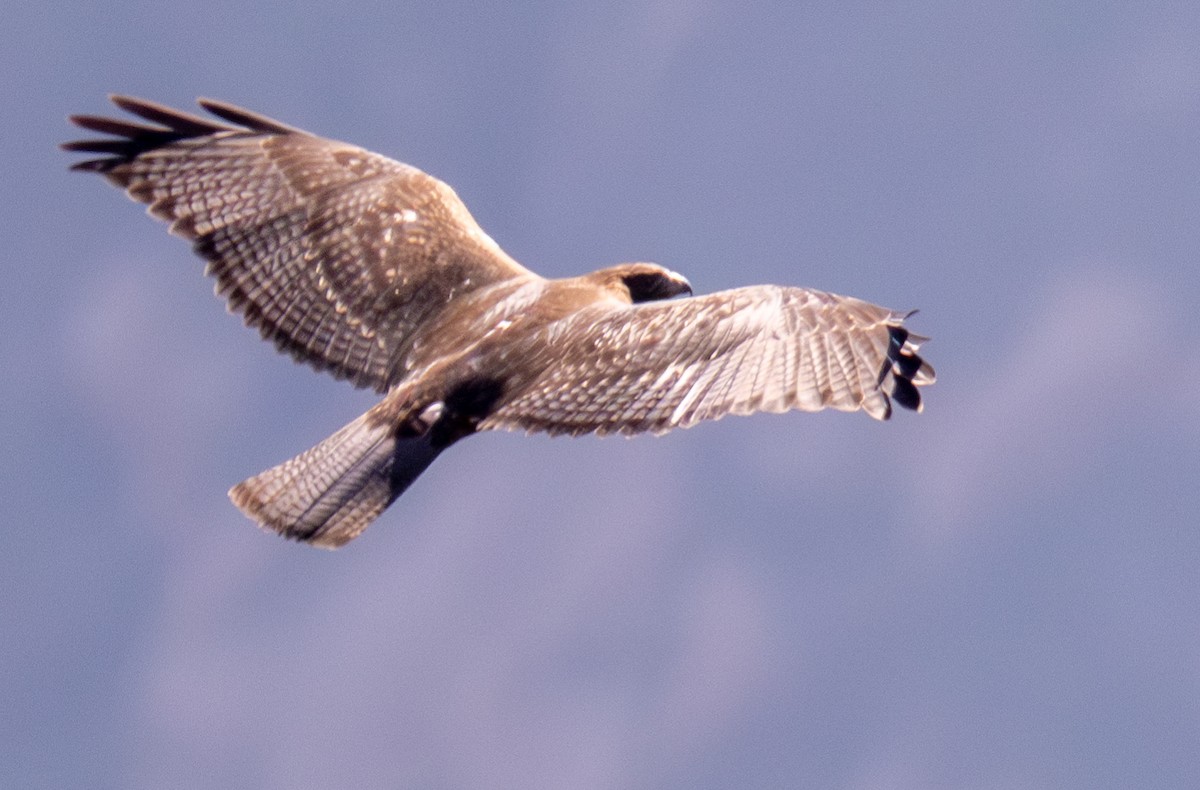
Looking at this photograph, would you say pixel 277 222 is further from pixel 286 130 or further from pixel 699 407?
pixel 699 407

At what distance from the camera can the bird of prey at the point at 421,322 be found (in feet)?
33.9

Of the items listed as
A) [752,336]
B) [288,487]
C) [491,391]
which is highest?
[752,336]

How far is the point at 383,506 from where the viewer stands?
10945 millimetres

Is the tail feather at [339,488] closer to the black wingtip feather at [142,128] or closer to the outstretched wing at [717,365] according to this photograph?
the outstretched wing at [717,365]

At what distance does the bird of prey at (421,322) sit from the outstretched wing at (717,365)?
0.03 feet

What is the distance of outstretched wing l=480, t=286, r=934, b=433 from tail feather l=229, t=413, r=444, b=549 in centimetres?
48

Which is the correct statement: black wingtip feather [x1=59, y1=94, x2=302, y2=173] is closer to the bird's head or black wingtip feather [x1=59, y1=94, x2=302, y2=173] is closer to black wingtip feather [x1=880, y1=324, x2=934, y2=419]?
the bird's head

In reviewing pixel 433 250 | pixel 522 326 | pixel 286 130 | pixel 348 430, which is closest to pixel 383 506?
pixel 348 430

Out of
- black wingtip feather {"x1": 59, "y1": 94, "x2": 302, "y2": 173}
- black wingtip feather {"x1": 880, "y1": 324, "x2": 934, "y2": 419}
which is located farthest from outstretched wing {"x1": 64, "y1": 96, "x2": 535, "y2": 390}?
black wingtip feather {"x1": 880, "y1": 324, "x2": 934, "y2": 419}

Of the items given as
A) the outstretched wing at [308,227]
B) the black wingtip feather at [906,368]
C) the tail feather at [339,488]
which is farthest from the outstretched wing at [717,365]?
the outstretched wing at [308,227]

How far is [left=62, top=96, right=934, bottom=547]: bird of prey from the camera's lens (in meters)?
10.3

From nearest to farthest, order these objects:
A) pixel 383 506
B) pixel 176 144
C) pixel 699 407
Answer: pixel 699 407
pixel 383 506
pixel 176 144

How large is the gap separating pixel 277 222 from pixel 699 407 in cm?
355

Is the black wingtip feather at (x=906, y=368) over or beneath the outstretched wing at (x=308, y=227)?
over
